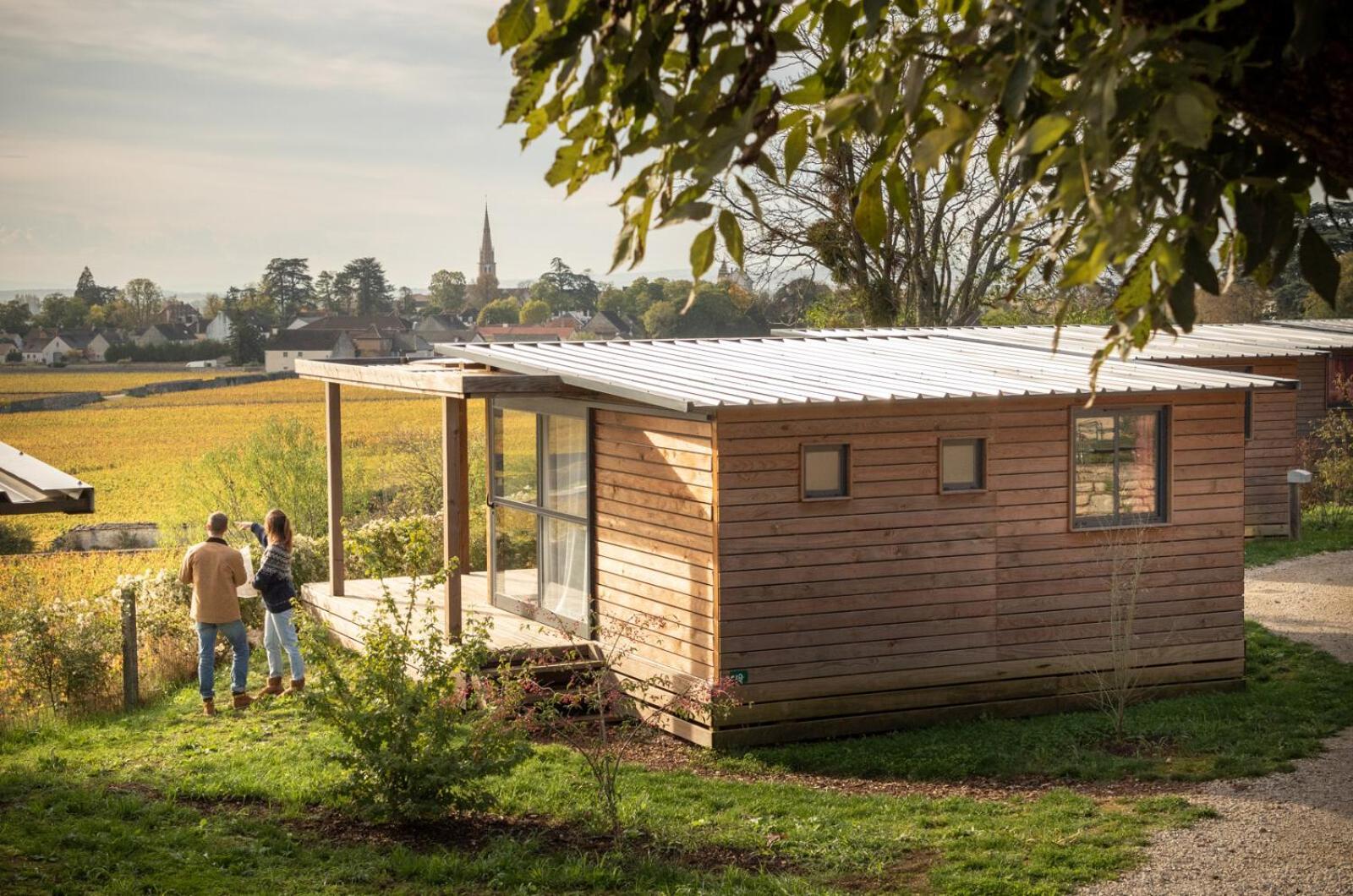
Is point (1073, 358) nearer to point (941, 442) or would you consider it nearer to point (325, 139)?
point (941, 442)

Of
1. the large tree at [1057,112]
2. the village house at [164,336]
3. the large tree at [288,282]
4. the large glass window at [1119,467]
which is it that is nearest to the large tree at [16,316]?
the village house at [164,336]

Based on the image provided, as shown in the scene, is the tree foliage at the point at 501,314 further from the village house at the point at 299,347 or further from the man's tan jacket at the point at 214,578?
the man's tan jacket at the point at 214,578

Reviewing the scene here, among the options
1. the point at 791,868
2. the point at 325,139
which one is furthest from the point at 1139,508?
the point at 325,139

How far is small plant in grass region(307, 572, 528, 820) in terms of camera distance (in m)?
8.20

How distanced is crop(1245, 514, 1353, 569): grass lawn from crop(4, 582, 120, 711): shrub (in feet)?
46.7

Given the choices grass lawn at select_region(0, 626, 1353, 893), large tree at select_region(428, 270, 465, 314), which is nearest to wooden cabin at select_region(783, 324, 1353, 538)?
grass lawn at select_region(0, 626, 1353, 893)

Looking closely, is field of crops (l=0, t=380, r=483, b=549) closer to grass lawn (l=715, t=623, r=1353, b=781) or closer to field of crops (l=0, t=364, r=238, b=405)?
field of crops (l=0, t=364, r=238, b=405)

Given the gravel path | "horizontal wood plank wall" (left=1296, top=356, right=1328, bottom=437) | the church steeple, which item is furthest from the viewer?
the church steeple

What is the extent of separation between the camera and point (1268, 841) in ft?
27.2

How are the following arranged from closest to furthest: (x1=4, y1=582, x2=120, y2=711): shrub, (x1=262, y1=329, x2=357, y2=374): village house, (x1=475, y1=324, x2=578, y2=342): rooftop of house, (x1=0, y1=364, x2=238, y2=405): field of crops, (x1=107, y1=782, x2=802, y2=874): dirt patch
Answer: (x1=107, y1=782, x2=802, y2=874): dirt patch, (x1=4, y1=582, x2=120, y2=711): shrub, (x1=0, y1=364, x2=238, y2=405): field of crops, (x1=475, y1=324, x2=578, y2=342): rooftop of house, (x1=262, y1=329, x2=357, y2=374): village house

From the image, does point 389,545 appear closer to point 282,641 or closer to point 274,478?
point 282,641

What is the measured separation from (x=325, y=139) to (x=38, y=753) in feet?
407

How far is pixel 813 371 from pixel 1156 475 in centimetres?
317

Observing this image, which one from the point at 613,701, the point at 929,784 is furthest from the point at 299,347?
the point at 929,784
